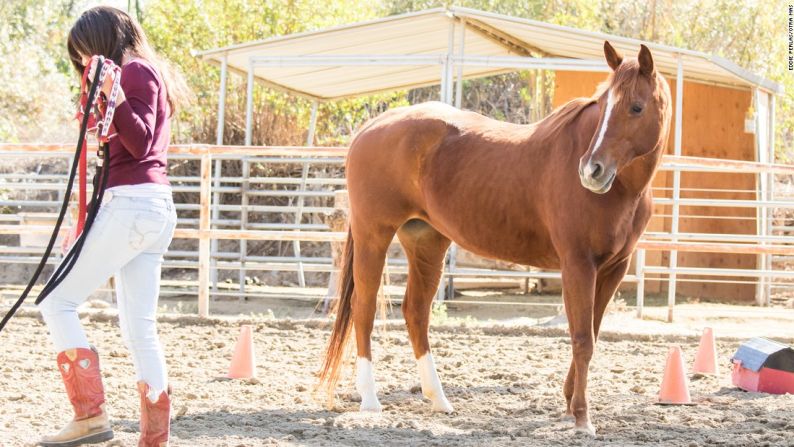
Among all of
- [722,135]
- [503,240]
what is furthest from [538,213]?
[722,135]

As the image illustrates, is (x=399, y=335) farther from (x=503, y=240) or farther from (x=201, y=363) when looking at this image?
(x=503, y=240)

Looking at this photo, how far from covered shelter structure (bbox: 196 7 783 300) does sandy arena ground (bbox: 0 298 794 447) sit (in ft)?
12.7

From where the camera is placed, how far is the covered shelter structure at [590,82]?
394 inches

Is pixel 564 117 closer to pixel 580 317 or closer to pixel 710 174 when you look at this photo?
pixel 580 317

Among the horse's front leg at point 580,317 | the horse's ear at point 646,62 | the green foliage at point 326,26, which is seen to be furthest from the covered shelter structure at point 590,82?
the horse's front leg at point 580,317

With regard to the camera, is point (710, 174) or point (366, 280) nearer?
point (366, 280)

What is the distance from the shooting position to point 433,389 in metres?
4.53

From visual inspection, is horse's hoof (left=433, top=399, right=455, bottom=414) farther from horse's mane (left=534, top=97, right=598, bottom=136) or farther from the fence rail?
horse's mane (left=534, top=97, right=598, bottom=136)

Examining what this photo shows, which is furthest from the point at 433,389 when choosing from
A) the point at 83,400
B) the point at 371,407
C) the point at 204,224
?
the point at 204,224

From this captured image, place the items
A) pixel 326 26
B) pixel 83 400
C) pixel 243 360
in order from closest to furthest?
pixel 83 400 → pixel 243 360 → pixel 326 26

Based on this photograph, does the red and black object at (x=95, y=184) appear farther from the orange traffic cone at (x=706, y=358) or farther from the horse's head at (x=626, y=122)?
the orange traffic cone at (x=706, y=358)

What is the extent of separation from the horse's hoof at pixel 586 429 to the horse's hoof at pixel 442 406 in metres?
0.75

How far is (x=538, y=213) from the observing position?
4.30 metres

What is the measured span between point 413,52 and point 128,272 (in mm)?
8898
